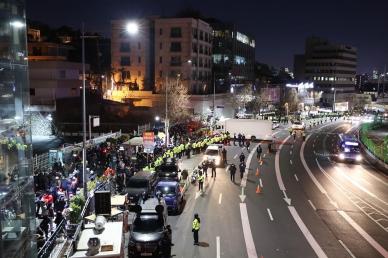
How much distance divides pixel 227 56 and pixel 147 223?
85.0 meters

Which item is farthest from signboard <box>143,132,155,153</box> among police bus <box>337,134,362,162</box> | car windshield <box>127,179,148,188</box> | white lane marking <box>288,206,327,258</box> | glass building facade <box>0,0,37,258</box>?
police bus <box>337,134,362,162</box>

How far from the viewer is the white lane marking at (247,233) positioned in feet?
59.1

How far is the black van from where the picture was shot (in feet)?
79.8

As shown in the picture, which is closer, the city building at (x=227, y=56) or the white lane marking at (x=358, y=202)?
the white lane marking at (x=358, y=202)

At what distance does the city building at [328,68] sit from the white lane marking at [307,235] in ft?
442

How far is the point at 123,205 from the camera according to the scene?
69.3 feet

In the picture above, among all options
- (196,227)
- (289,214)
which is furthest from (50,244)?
(289,214)

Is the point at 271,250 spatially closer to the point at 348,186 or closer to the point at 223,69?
the point at 348,186

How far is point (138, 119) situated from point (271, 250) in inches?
1871

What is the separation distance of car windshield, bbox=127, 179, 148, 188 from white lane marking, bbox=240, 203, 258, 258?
18.8 ft

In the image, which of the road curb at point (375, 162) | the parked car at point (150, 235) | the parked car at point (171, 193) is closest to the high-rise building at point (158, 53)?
the road curb at point (375, 162)

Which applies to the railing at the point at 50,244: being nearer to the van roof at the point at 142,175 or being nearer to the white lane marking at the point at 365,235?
the van roof at the point at 142,175

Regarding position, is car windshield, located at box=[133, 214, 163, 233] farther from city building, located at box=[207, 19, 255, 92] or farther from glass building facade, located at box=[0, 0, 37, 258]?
city building, located at box=[207, 19, 255, 92]

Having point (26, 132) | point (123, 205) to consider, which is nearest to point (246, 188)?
point (123, 205)
